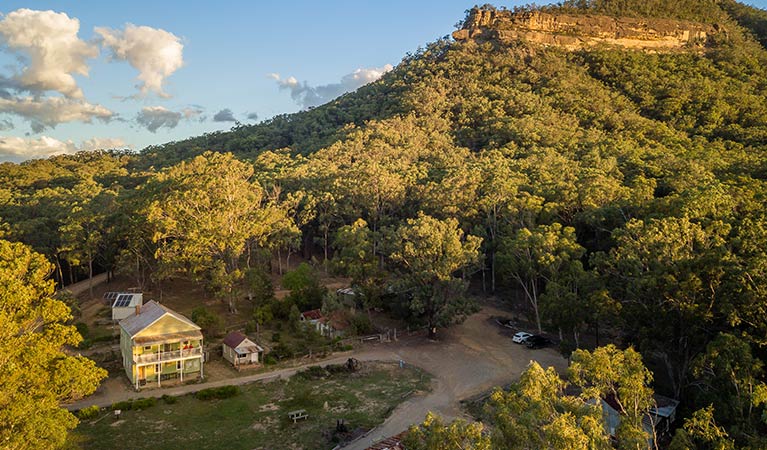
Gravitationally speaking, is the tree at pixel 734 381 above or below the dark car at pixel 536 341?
above

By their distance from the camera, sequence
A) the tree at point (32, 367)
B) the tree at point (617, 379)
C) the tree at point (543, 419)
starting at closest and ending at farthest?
the tree at point (543, 419) → the tree at point (617, 379) → the tree at point (32, 367)

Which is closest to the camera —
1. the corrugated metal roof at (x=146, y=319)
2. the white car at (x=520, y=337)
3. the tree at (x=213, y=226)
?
the corrugated metal roof at (x=146, y=319)

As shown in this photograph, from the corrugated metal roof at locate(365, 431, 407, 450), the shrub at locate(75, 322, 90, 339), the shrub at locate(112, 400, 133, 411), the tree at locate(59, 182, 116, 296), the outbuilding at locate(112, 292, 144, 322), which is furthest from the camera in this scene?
the tree at locate(59, 182, 116, 296)

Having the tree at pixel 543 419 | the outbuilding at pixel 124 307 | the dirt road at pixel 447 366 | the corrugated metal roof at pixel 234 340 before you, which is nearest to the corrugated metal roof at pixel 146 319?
the corrugated metal roof at pixel 234 340

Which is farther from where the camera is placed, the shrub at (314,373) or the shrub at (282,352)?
the shrub at (282,352)

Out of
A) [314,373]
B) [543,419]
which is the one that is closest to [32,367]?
[314,373]

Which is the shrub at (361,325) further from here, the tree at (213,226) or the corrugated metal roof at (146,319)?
the corrugated metal roof at (146,319)

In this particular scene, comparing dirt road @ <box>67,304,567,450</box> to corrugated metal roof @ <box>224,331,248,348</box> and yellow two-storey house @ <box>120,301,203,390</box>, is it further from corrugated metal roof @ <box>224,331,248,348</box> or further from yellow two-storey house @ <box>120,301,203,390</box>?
corrugated metal roof @ <box>224,331,248,348</box>

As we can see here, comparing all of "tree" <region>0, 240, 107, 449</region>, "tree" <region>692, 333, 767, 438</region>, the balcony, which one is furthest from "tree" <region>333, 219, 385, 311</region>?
"tree" <region>692, 333, 767, 438</region>
